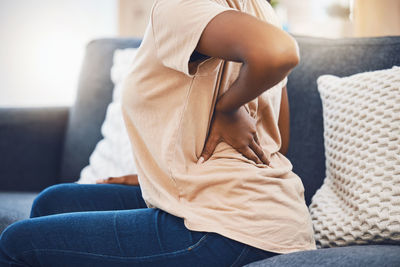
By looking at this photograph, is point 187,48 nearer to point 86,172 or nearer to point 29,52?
point 86,172

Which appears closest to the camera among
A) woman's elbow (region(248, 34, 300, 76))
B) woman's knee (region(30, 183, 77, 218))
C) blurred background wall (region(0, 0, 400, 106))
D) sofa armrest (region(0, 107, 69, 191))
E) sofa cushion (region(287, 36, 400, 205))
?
woman's elbow (region(248, 34, 300, 76))

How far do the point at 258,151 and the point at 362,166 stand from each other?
259 millimetres

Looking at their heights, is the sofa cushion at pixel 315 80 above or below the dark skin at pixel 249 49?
below

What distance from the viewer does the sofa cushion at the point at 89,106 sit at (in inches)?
59.9

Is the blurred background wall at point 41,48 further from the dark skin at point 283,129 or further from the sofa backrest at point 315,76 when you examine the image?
the dark skin at point 283,129

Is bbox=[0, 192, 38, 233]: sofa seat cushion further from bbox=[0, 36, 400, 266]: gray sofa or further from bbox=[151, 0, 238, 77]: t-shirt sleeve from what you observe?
bbox=[151, 0, 238, 77]: t-shirt sleeve

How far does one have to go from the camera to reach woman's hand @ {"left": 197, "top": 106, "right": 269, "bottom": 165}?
2.60 feet

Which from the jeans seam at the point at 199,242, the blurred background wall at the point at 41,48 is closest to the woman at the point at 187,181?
the jeans seam at the point at 199,242

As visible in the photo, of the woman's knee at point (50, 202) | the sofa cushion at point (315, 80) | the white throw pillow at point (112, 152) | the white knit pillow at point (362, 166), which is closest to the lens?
the white knit pillow at point (362, 166)

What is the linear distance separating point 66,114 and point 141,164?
0.91 meters

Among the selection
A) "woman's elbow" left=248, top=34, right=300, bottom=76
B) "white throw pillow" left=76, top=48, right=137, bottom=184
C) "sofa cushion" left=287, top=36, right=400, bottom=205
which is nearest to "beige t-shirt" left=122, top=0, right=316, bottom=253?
"woman's elbow" left=248, top=34, right=300, bottom=76

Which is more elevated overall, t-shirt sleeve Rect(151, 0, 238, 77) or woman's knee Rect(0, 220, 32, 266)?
t-shirt sleeve Rect(151, 0, 238, 77)

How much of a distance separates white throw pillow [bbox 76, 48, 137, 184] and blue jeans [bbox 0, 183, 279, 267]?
1.97 ft

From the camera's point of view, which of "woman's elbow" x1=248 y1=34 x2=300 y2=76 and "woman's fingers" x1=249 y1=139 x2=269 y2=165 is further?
"woman's fingers" x1=249 y1=139 x2=269 y2=165
